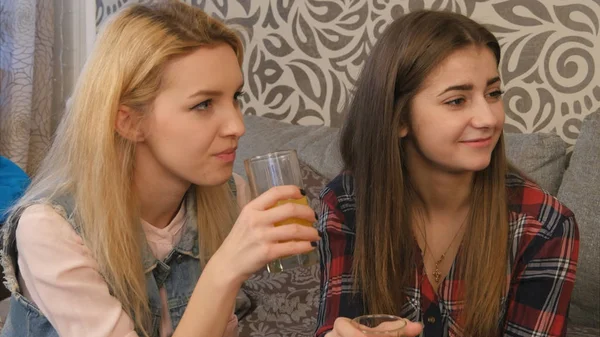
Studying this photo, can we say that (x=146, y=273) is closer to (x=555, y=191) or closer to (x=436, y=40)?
(x=436, y=40)

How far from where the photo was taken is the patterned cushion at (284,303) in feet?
6.30

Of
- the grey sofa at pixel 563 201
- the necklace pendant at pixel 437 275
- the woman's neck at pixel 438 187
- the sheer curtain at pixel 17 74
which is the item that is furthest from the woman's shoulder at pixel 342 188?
the sheer curtain at pixel 17 74

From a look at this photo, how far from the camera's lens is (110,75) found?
1372mm

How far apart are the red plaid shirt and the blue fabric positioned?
4.35 ft

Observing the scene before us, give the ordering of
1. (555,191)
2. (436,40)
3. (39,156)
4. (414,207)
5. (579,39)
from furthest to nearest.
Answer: (39,156) < (579,39) < (555,191) < (414,207) < (436,40)

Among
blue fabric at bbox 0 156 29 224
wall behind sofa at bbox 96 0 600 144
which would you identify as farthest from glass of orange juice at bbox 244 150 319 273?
blue fabric at bbox 0 156 29 224

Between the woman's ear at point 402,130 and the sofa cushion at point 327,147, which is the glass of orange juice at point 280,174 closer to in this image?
the woman's ear at point 402,130

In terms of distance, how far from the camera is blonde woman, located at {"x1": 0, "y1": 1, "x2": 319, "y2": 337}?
4.30ft

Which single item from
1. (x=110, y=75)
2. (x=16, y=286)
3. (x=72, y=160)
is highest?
(x=110, y=75)

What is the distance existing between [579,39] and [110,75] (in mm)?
1460

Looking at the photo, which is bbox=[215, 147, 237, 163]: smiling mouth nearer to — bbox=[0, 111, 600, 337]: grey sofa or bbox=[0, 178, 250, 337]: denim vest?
bbox=[0, 178, 250, 337]: denim vest

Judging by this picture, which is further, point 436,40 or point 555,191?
point 555,191

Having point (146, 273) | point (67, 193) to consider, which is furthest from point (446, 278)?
point (67, 193)

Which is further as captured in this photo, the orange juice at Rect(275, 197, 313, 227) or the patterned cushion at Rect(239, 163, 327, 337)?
the patterned cushion at Rect(239, 163, 327, 337)
